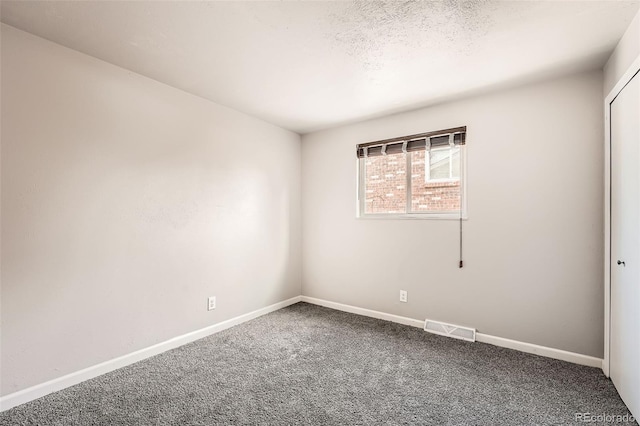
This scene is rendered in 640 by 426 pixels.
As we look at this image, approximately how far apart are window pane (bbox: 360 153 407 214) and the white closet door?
169 cm

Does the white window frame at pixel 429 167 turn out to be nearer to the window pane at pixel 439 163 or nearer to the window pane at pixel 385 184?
the window pane at pixel 439 163

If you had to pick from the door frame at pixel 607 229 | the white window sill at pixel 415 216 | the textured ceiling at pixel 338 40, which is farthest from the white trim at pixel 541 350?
the textured ceiling at pixel 338 40

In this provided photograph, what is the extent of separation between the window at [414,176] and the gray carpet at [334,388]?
4.36 feet

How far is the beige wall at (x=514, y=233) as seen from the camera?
2330mm

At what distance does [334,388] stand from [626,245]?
204 centimetres

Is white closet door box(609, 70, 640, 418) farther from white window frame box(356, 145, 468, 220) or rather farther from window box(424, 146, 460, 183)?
window box(424, 146, 460, 183)

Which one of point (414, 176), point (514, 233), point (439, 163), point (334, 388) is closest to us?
point (334, 388)

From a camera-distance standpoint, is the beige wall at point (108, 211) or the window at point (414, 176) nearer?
the beige wall at point (108, 211)

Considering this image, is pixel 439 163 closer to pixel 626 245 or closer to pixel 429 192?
pixel 429 192

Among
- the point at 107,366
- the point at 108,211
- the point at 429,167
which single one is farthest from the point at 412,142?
the point at 107,366

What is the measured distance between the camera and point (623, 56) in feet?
6.15

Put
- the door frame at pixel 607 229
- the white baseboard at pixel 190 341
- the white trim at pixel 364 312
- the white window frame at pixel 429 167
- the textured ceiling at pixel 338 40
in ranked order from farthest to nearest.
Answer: the white trim at pixel 364 312 → the white window frame at pixel 429 167 → the door frame at pixel 607 229 → the white baseboard at pixel 190 341 → the textured ceiling at pixel 338 40

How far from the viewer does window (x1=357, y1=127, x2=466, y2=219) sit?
2.98m

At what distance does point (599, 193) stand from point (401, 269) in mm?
1759
